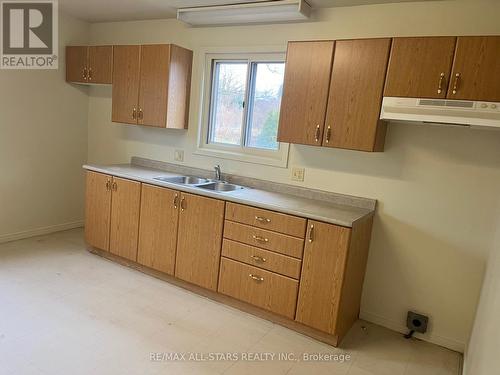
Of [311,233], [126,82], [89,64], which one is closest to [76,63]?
[89,64]

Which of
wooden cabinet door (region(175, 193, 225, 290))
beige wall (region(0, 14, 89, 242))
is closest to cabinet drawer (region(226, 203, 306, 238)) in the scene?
wooden cabinet door (region(175, 193, 225, 290))

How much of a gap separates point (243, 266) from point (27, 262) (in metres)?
2.05

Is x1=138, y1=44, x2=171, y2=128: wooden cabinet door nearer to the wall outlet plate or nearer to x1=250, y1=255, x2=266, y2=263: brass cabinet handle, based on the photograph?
x1=250, y1=255, x2=266, y2=263: brass cabinet handle

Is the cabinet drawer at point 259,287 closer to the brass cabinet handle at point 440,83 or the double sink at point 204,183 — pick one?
the double sink at point 204,183

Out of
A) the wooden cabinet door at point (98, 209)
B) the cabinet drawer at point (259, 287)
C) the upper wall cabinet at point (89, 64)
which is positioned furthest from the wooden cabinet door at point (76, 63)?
the cabinet drawer at point (259, 287)

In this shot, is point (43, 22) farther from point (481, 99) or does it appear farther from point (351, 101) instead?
point (481, 99)

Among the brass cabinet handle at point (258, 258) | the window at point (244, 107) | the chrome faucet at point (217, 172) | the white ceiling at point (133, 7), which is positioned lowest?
the brass cabinet handle at point (258, 258)

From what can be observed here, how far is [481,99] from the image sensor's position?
2.05m

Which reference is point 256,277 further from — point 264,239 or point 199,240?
point 199,240

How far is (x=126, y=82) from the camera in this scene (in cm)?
352

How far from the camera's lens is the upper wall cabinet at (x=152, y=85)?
3.30 m

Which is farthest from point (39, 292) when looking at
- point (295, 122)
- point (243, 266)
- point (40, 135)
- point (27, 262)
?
point (295, 122)

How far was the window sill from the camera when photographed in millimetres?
3104

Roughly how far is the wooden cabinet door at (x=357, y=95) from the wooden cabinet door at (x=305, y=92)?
6 cm
